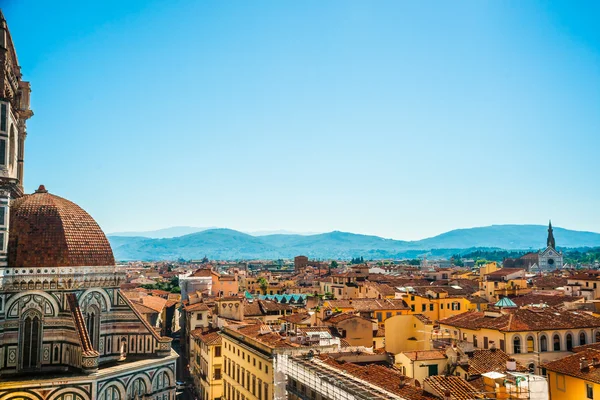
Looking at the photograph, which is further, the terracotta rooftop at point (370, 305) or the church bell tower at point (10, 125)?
the terracotta rooftop at point (370, 305)

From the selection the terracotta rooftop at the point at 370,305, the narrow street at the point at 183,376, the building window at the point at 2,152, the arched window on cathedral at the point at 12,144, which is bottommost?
the narrow street at the point at 183,376

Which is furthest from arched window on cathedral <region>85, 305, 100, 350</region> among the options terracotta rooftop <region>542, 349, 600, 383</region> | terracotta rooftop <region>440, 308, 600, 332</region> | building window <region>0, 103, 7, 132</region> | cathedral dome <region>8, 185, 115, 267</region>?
terracotta rooftop <region>440, 308, 600, 332</region>

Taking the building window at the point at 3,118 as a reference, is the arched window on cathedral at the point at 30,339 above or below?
below

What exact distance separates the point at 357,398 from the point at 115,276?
1533 cm

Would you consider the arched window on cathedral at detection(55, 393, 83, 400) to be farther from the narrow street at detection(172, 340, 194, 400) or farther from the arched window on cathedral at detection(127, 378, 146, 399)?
the narrow street at detection(172, 340, 194, 400)

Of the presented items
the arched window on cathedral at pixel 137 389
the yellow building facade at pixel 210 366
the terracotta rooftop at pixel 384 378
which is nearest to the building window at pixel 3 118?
the arched window on cathedral at pixel 137 389

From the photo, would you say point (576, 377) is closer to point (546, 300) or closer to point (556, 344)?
point (556, 344)

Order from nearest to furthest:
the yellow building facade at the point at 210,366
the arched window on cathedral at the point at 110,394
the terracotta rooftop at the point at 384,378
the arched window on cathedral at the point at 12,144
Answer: the terracotta rooftop at the point at 384,378, the arched window on cathedral at the point at 110,394, the arched window on cathedral at the point at 12,144, the yellow building facade at the point at 210,366

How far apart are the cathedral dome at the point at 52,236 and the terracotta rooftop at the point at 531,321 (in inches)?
1008

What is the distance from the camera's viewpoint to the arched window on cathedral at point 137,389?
98.1 feet

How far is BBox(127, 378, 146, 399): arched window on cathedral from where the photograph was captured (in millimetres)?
29886

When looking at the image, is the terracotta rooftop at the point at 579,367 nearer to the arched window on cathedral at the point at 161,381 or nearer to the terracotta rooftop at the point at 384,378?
the terracotta rooftop at the point at 384,378

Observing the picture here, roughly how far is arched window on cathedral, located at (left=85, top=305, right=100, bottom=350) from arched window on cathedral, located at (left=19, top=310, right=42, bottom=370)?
241cm

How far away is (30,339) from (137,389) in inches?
224
